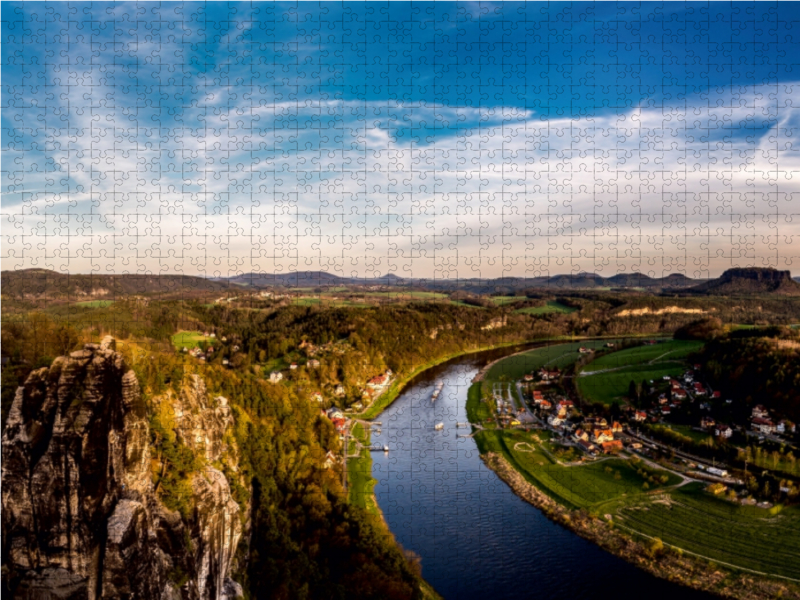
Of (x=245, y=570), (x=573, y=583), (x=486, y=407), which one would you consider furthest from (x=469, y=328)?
(x=245, y=570)

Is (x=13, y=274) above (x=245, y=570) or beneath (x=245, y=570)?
above

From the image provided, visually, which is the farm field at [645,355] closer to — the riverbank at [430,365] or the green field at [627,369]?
the green field at [627,369]

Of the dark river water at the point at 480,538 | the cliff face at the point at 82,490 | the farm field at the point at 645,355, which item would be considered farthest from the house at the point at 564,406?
the cliff face at the point at 82,490

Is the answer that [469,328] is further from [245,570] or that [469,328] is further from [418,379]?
[245,570]

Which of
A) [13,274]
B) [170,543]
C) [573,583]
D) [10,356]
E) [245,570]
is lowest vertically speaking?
[573,583]

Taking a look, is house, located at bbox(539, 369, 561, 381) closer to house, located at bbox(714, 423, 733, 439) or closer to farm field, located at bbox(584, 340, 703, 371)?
farm field, located at bbox(584, 340, 703, 371)

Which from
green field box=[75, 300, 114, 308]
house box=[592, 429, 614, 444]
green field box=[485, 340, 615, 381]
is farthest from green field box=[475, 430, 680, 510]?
green field box=[75, 300, 114, 308]
